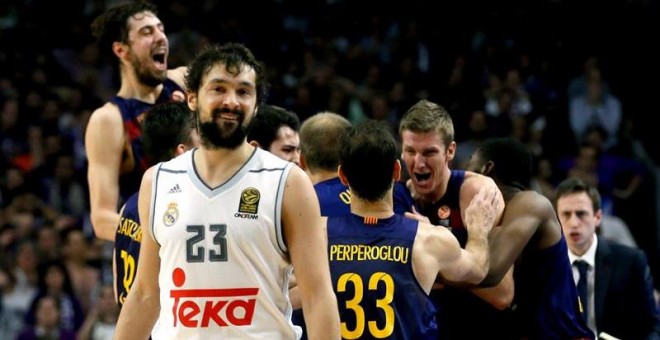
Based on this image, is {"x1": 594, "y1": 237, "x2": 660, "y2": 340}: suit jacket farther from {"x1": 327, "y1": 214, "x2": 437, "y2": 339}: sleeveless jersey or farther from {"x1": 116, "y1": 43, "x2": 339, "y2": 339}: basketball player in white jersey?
{"x1": 116, "y1": 43, "x2": 339, "y2": 339}: basketball player in white jersey

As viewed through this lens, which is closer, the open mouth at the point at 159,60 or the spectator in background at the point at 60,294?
the open mouth at the point at 159,60

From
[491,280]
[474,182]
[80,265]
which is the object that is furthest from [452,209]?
[80,265]

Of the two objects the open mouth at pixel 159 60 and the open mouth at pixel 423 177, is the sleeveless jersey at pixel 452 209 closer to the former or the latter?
the open mouth at pixel 423 177

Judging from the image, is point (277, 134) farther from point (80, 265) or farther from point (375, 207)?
point (80, 265)

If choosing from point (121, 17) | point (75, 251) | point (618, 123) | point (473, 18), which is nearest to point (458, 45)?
point (473, 18)

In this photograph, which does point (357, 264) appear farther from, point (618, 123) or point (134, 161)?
point (618, 123)

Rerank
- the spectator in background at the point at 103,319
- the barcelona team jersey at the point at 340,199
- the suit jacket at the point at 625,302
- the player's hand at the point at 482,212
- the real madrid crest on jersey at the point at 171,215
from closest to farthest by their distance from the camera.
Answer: the real madrid crest on jersey at the point at 171,215 < the player's hand at the point at 482,212 < the barcelona team jersey at the point at 340,199 < the suit jacket at the point at 625,302 < the spectator in background at the point at 103,319

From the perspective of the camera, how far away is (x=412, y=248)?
5.34 metres

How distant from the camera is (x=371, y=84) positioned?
1418 cm

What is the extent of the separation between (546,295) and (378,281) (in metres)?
1.35

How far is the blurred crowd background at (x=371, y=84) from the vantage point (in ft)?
40.3

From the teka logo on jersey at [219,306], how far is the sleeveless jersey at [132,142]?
2.32 metres

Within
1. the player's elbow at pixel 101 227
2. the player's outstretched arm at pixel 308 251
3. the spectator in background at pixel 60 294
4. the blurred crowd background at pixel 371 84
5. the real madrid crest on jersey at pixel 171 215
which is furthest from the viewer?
the blurred crowd background at pixel 371 84

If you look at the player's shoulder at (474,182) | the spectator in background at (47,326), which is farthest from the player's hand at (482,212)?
the spectator in background at (47,326)
